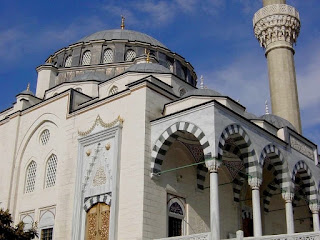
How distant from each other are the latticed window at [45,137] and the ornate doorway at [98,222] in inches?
125

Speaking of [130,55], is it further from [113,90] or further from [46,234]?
[46,234]

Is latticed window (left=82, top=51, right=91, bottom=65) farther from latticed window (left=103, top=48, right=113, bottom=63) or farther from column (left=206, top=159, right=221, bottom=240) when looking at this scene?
column (left=206, top=159, right=221, bottom=240)

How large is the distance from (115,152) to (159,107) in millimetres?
1598

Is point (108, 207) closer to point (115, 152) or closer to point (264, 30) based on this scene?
point (115, 152)

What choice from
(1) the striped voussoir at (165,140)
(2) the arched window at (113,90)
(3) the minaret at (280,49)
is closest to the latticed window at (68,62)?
(2) the arched window at (113,90)

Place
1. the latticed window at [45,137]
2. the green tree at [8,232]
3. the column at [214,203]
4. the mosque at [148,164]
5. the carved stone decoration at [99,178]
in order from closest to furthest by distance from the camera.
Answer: the column at [214,203]
the green tree at [8,232]
the mosque at [148,164]
the carved stone decoration at [99,178]
the latticed window at [45,137]

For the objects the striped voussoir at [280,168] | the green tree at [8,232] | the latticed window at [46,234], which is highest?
the striped voussoir at [280,168]

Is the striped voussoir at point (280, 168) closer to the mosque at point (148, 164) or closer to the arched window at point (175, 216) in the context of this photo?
the mosque at point (148, 164)

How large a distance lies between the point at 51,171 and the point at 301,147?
7402 mm

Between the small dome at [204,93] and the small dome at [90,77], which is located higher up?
the small dome at [90,77]

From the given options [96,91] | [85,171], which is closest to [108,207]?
[85,171]

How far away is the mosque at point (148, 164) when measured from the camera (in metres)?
10.0

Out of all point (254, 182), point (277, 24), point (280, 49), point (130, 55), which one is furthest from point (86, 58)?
point (254, 182)

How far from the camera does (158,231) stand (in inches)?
392
